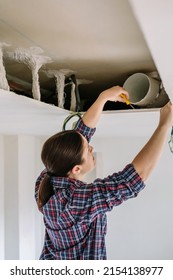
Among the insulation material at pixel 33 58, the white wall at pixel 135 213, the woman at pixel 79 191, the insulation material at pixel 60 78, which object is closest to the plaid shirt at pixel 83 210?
the woman at pixel 79 191

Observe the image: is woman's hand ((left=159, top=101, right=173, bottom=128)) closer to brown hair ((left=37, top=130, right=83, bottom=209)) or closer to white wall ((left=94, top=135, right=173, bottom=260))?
brown hair ((left=37, top=130, right=83, bottom=209))

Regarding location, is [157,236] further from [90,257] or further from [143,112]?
[90,257]

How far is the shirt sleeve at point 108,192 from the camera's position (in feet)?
3.60

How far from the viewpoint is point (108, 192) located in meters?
1.10

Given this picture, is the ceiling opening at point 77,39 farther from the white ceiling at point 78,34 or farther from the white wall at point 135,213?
the white wall at point 135,213

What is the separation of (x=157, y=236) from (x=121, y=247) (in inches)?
13.4

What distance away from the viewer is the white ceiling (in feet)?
3.54

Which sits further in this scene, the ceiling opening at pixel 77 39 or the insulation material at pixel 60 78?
the insulation material at pixel 60 78

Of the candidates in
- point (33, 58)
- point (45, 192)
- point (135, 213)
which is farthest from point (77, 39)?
point (135, 213)

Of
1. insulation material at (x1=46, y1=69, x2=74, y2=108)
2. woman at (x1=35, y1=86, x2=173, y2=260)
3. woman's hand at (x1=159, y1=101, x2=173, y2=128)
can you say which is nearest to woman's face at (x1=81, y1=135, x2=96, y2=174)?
woman at (x1=35, y1=86, x2=173, y2=260)

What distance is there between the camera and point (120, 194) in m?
1.09

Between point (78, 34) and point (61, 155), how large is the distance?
1.39 feet

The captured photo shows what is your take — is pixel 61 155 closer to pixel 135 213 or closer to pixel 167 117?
pixel 167 117

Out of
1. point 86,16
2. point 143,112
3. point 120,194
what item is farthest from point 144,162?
point 143,112
